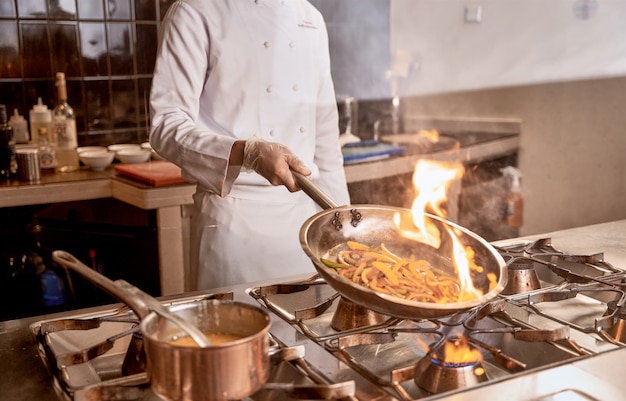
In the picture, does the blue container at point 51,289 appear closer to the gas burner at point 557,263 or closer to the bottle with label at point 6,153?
the bottle with label at point 6,153

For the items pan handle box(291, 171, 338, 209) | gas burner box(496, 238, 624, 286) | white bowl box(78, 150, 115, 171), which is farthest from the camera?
white bowl box(78, 150, 115, 171)

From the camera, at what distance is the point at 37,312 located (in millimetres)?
3057

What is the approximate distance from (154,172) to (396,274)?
1.72 metres

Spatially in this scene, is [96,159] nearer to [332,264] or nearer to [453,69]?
[453,69]

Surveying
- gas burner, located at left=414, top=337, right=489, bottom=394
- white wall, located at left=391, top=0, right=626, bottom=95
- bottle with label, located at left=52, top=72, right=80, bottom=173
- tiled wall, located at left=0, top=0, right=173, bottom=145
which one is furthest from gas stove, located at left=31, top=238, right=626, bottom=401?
tiled wall, located at left=0, top=0, right=173, bottom=145

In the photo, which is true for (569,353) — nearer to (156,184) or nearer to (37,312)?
(156,184)

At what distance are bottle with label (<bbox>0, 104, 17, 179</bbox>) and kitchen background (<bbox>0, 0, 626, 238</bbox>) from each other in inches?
18.3

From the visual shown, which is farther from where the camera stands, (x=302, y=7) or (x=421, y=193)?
(x=302, y=7)

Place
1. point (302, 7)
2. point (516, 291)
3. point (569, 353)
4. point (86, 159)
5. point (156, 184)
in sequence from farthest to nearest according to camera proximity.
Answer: point (86, 159)
point (156, 184)
point (302, 7)
point (516, 291)
point (569, 353)

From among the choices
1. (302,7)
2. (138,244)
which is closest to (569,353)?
(302,7)

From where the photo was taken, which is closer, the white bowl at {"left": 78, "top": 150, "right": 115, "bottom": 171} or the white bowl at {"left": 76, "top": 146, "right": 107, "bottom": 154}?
the white bowl at {"left": 78, "top": 150, "right": 115, "bottom": 171}

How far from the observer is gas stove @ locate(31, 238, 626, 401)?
0.95 meters

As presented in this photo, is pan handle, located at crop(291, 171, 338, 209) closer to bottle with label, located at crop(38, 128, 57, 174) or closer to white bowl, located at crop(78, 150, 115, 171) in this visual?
white bowl, located at crop(78, 150, 115, 171)

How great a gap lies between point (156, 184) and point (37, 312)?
0.92 meters
